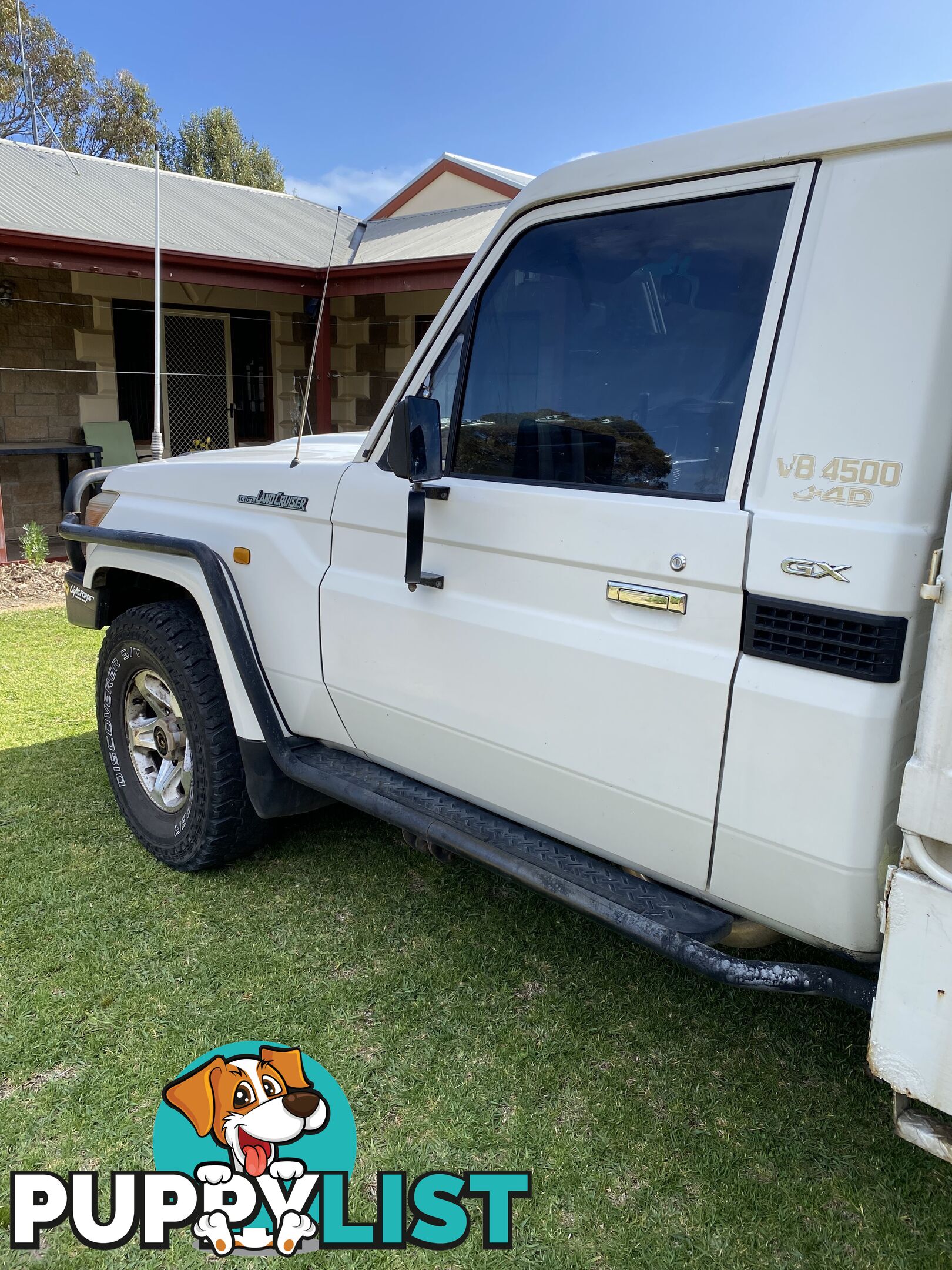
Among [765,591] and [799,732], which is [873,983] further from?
[765,591]

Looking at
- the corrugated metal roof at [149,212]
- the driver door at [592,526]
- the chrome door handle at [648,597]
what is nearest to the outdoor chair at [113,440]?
→ the corrugated metal roof at [149,212]

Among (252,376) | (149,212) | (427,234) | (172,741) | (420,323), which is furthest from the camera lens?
(252,376)

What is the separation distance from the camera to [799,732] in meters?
1.90

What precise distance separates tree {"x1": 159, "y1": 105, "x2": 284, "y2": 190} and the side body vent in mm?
43364

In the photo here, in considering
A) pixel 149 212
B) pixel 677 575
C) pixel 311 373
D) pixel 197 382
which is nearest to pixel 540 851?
pixel 677 575

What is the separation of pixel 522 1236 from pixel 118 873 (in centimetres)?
211

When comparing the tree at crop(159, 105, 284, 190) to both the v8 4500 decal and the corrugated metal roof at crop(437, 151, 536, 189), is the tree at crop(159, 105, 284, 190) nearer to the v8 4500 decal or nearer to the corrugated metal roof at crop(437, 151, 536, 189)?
the corrugated metal roof at crop(437, 151, 536, 189)

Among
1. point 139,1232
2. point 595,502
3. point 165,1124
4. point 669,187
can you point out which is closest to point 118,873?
point 165,1124

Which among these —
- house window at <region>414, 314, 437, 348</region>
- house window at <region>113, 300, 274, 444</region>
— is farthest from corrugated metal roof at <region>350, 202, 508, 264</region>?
house window at <region>113, 300, 274, 444</region>

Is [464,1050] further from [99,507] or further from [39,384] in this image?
[39,384]

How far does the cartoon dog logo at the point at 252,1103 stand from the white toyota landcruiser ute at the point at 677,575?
726 mm

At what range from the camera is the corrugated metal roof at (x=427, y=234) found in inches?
425

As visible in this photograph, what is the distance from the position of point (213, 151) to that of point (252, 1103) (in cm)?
4453

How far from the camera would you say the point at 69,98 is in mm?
34562
